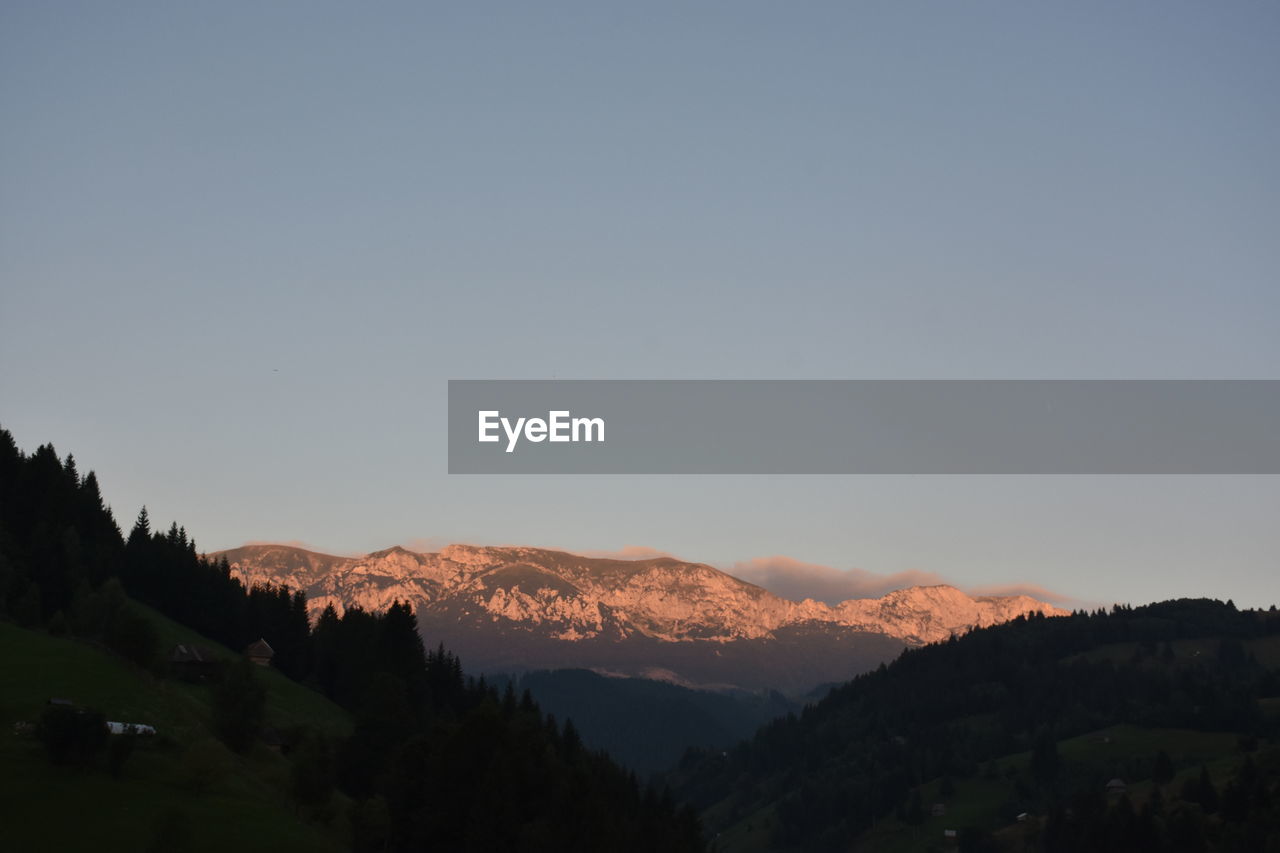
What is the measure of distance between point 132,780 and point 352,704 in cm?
8773

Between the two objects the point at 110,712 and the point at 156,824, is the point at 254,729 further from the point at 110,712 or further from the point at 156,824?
the point at 156,824

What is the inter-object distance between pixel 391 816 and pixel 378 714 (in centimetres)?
2483

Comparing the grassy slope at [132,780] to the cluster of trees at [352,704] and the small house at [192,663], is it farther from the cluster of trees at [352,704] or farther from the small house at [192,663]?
the small house at [192,663]

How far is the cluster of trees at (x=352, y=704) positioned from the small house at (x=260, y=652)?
10.8 feet

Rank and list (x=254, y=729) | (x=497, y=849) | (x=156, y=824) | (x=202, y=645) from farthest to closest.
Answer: (x=202, y=645), (x=254, y=729), (x=497, y=849), (x=156, y=824)

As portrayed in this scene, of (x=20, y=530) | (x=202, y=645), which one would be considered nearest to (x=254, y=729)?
(x=202, y=645)

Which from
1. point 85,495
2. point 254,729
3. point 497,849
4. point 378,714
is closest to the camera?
point 497,849

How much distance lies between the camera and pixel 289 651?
7367 inches

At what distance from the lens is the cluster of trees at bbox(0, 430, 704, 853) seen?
99.3 m

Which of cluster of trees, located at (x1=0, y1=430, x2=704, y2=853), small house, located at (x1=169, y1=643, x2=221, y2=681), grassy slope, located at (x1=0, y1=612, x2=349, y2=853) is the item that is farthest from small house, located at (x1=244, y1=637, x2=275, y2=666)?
grassy slope, located at (x1=0, y1=612, x2=349, y2=853)

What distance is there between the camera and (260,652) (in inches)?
7087

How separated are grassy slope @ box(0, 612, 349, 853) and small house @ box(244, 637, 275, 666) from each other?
57.9 meters

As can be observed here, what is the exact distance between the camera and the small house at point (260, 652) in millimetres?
178750

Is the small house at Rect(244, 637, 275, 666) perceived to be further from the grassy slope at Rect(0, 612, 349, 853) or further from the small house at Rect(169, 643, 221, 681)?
the grassy slope at Rect(0, 612, 349, 853)
